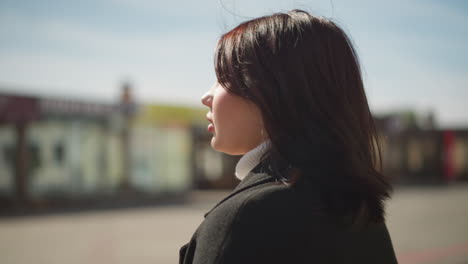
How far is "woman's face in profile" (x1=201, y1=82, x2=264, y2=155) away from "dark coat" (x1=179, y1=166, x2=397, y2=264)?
0.17m

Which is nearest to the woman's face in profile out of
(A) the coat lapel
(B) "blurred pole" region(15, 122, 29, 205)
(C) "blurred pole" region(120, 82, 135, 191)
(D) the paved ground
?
(A) the coat lapel

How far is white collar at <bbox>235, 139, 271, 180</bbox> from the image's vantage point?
1.09 metres

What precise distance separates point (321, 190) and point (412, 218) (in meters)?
10.9

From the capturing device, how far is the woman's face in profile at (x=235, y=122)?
1112 mm

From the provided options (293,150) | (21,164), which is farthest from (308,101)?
(21,164)

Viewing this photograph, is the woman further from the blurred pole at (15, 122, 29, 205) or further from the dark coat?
the blurred pole at (15, 122, 29, 205)

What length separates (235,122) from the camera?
44.6 inches

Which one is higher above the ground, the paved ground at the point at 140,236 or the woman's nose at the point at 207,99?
the woman's nose at the point at 207,99

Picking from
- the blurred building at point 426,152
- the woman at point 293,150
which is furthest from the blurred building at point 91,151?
the woman at point 293,150

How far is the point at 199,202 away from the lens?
16.2 meters

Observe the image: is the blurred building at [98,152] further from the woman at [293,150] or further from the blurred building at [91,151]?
the woman at [293,150]

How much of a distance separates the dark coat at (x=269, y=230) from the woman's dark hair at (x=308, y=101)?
40 mm

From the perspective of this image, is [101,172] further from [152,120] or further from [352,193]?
[352,193]

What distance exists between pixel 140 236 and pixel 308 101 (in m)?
8.04
